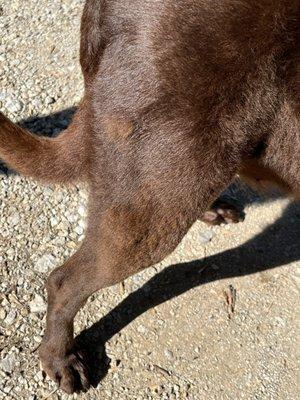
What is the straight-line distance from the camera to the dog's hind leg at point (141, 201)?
225cm

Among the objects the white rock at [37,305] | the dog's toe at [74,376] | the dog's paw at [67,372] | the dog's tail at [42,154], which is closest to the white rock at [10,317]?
the white rock at [37,305]

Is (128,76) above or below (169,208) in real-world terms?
above

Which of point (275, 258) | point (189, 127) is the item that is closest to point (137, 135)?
point (189, 127)

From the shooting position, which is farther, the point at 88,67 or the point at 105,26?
the point at 88,67

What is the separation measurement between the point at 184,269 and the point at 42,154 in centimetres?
118

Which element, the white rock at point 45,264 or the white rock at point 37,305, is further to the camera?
the white rock at point 45,264

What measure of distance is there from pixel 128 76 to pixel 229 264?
1658mm

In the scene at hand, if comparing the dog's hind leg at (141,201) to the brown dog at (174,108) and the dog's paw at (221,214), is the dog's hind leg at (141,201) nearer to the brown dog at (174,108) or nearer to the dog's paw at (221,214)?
the brown dog at (174,108)

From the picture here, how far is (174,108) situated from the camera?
7.16 ft

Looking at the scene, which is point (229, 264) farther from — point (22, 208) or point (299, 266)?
point (22, 208)

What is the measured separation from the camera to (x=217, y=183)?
237 cm

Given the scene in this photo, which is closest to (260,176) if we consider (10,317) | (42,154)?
(42,154)

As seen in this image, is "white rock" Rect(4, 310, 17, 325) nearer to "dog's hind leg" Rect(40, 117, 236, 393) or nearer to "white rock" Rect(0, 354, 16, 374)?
"white rock" Rect(0, 354, 16, 374)

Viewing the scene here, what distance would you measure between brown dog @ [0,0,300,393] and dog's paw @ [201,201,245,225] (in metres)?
1.06
